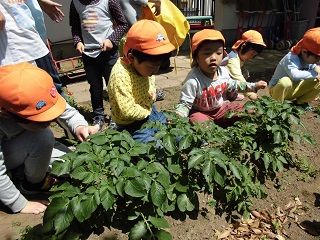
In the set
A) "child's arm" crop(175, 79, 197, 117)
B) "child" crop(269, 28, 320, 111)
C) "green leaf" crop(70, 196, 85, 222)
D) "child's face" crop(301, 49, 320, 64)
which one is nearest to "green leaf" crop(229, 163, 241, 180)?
"green leaf" crop(70, 196, 85, 222)

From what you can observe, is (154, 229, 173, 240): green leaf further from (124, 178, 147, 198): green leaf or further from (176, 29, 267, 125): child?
(176, 29, 267, 125): child

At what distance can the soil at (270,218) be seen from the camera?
6.49 ft

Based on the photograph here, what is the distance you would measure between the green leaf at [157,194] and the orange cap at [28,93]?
70 cm

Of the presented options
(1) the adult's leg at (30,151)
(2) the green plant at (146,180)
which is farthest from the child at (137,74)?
(1) the adult's leg at (30,151)

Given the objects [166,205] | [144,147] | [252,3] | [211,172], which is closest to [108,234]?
[166,205]

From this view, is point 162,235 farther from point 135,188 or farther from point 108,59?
point 108,59

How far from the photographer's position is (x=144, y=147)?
5.92ft

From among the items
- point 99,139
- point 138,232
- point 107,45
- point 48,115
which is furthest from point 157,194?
point 107,45

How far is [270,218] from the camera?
2.29 meters

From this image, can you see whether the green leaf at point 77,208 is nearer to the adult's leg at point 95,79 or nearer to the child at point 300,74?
the adult's leg at point 95,79

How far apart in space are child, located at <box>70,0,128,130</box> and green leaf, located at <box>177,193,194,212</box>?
1.91 m

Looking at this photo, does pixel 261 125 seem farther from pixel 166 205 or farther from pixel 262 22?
pixel 262 22

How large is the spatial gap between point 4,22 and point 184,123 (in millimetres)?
1514

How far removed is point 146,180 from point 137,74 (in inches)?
46.0
